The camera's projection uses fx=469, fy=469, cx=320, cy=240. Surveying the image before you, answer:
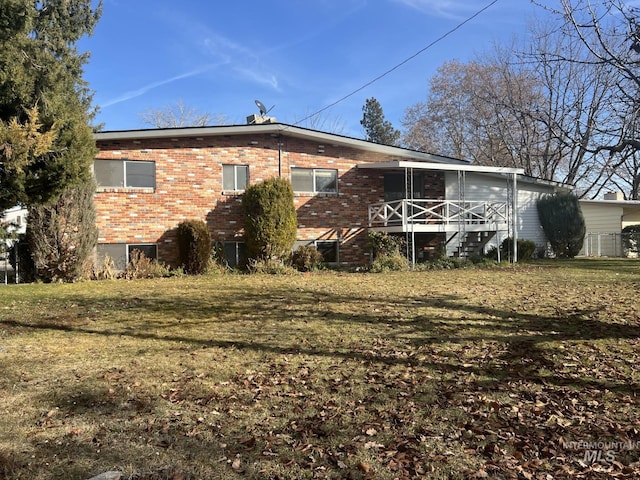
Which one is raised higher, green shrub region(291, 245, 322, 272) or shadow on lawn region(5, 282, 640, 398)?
green shrub region(291, 245, 322, 272)

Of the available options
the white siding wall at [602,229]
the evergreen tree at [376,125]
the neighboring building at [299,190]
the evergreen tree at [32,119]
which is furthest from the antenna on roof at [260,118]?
the evergreen tree at [376,125]

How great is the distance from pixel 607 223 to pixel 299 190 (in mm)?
18807

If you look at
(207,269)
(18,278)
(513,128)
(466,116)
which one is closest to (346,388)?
(207,269)

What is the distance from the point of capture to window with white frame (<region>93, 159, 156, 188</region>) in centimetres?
1505

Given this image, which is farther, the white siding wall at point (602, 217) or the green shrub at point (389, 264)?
the white siding wall at point (602, 217)

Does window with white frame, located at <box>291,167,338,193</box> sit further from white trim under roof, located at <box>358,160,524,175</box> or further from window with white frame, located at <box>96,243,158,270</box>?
window with white frame, located at <box>96,243,158,270</box>

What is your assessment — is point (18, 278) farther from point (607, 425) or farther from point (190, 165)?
point (607, 425)

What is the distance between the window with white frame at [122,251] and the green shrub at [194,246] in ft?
3.70

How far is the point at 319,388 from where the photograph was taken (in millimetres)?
4914

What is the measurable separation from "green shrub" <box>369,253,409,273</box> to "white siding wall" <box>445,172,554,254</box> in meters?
4.02

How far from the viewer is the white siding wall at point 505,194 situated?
2009 cm


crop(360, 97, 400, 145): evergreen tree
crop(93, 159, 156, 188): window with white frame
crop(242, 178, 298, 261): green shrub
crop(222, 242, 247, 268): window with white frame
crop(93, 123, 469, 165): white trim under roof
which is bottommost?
crop(222, 242, 247, 268): window with white frame

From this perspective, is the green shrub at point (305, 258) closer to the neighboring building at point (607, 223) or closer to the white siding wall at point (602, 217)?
the neighboring building at point (607, 223)

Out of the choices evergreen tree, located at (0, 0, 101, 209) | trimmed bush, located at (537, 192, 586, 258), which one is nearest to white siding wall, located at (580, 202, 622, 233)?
trimmed bush, located at (537, 192, 586, 258)
